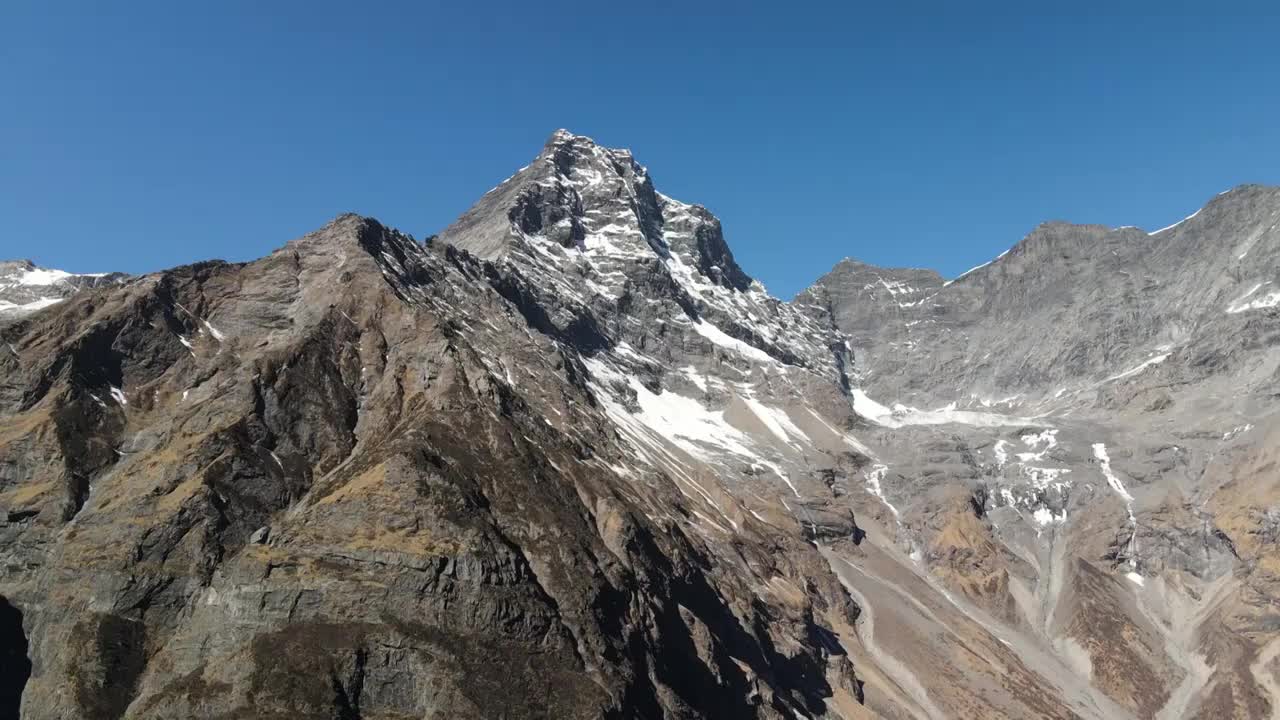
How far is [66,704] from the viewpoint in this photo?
108 m

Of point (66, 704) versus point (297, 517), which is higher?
point (297, 517)

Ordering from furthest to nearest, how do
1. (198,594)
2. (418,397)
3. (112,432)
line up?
(418,397)
(112,432)
(198,594)

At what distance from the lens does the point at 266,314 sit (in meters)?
189

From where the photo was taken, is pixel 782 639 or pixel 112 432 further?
pixel 782 639

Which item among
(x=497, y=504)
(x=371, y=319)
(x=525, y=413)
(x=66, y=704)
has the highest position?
(x=371, y=319)

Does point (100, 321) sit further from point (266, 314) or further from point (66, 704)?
point (66, 704)

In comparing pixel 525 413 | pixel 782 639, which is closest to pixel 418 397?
pixel 525 413

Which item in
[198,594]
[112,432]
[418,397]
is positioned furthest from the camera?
[418,397]

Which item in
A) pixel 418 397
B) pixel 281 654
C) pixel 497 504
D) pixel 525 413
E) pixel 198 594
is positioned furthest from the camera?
pixel 525 413

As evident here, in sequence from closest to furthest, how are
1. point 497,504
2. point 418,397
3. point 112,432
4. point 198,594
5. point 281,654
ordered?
point 281,654 < point 198,594 < point 497,504 < point 112,432 < point 418,397

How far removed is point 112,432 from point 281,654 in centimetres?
6529

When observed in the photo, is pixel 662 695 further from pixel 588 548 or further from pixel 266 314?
pixel 266 314

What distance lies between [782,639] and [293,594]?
10111 cm

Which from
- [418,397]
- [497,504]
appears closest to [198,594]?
[497,504]
